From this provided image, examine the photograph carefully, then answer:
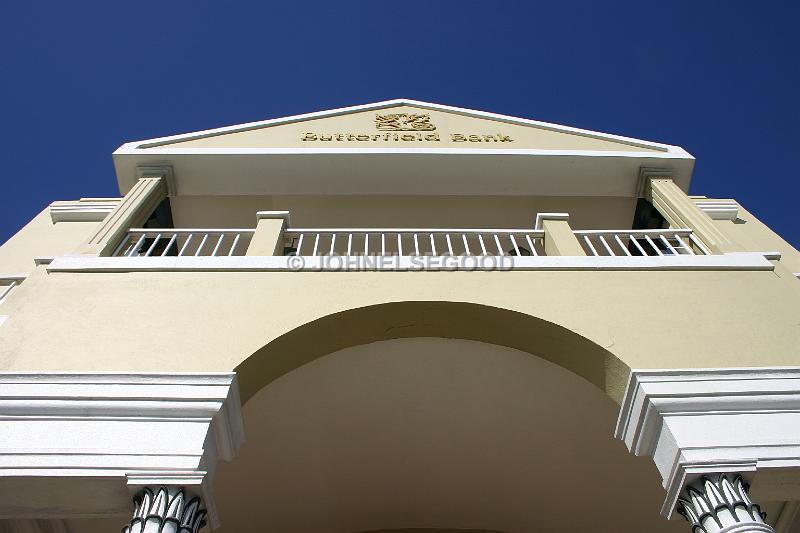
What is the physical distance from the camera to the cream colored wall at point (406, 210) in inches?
349

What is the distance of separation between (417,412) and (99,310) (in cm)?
291

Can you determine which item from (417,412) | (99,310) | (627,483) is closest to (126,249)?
(99,310)

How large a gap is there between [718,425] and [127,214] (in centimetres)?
624

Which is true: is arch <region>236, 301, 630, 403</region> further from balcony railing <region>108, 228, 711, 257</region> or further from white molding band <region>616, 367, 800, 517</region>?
balcony railing <region>108, 228, 711, 257</region>

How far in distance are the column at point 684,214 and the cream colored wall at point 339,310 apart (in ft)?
2.03

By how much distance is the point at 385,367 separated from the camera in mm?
5434

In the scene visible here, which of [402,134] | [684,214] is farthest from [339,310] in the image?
[402,134]

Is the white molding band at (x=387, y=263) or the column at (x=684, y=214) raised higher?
the column at (x=684, y=214)

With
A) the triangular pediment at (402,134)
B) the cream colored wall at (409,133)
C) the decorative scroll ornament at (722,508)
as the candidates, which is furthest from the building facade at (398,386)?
the cream colored wall at (409,133)

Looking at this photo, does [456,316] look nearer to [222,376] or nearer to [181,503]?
[222,376]

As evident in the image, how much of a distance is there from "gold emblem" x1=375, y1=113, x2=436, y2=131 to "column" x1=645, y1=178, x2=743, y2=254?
11.7 feet

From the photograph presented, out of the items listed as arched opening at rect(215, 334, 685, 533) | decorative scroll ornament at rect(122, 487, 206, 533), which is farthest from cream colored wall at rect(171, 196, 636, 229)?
decorative scroll ornament at rect(122, 487, 206, 533)

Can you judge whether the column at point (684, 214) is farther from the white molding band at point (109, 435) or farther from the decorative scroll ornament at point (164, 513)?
the decorative scroll ornament at point (164, 513)

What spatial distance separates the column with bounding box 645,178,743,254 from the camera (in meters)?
6.14
